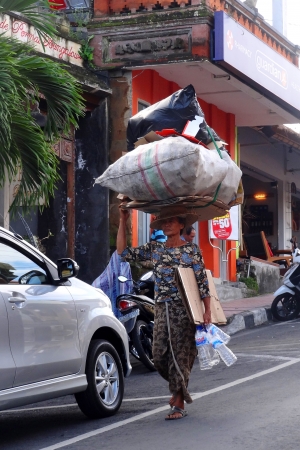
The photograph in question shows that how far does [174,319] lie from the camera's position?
6.72 meters

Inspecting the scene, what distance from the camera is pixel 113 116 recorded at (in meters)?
14.8

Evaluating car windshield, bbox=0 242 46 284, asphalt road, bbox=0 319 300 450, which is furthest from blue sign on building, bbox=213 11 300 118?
car windshield, bbox=0 242 46 284

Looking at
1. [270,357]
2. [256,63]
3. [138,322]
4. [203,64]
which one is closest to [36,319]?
[138,322]

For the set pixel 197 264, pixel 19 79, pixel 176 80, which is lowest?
pixel 197 264

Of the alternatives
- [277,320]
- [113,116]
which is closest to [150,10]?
[113,116]

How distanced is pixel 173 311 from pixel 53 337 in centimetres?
102

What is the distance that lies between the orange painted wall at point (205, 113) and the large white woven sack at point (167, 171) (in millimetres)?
7746

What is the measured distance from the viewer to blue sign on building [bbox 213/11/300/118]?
14211 millimetres

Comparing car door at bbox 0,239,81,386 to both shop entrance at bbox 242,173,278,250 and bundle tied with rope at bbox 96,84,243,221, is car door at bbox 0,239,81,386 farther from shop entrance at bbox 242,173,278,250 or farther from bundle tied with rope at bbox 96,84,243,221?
shop entrance at bbox 242,173,278,250

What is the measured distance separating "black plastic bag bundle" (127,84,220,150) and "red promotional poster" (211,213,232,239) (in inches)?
330

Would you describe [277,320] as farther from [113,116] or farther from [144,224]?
[113,116]

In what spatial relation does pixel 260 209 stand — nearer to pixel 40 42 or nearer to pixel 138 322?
pixel 40 42

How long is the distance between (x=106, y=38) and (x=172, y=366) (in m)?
9.12

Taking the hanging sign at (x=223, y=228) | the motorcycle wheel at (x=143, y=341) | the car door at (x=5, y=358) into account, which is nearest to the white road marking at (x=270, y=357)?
the motorcycle wheel at (x=143, y=341)
